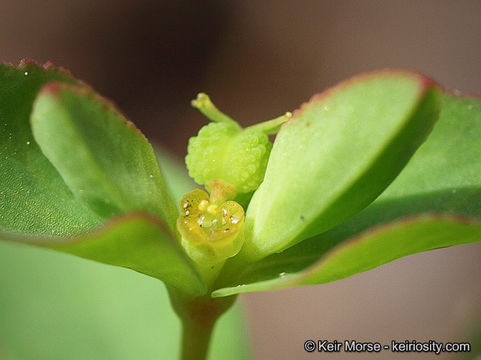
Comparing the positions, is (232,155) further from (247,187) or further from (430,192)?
(430,192)

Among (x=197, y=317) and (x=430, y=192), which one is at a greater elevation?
(x=430, y=192)

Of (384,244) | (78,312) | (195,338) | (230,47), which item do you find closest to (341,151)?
(384,244)

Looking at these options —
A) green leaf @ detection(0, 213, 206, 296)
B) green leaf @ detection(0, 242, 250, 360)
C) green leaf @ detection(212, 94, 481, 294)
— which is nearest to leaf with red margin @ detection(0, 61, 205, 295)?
green leaf @ detection(0, 213, 206, 296)

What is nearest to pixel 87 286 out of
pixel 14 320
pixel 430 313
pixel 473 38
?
pixel 14 320

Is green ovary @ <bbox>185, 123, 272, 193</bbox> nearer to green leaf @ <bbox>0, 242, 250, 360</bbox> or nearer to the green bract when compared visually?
the green bract

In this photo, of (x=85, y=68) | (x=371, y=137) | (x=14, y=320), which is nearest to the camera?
(x=371, y=137)

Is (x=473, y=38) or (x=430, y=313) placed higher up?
(x=473, y=38)

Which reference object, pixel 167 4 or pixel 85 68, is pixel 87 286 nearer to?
pixel 85 68
